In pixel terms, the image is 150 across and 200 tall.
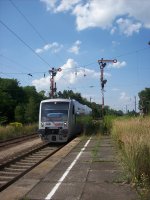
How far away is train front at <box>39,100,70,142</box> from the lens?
27.3m

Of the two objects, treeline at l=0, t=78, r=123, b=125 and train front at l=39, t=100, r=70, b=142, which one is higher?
treeline at l=0, t=78, r=123, b=125

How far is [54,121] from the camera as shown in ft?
90.3

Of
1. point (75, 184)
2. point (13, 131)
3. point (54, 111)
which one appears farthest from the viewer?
point (13, 131)

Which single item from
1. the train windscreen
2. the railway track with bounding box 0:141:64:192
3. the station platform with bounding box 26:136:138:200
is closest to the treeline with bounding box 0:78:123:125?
the train windscreen

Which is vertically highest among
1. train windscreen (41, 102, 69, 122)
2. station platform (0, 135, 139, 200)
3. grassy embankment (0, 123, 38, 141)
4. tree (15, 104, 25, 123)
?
tree (15, 104, 25, 123)

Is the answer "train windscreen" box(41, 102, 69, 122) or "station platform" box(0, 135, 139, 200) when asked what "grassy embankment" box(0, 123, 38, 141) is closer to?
"train windscreen" box(41, 102, 69, 122)

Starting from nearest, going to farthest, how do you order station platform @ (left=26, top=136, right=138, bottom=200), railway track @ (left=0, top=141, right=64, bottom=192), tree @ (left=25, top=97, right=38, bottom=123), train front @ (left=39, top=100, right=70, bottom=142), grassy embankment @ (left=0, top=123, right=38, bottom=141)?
station platform @ (left=26, top=136, right=138, bottom=200) → railway track @ (left=0, top=141, right=64, bottom=192) → train front @ (left=39, top=100, right=70, bottom=142) → grassy embankment @ (left=0, top=123, right=38, bottom=141) → tree @ (left=25, top=97, right=38, bottom=123)

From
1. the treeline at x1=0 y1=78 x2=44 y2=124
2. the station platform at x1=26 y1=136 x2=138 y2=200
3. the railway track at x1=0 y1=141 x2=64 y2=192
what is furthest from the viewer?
the treeline at x1=0 y1=78 x2=44 y2=124

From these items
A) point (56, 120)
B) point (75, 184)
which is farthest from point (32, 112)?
point (75, 184)

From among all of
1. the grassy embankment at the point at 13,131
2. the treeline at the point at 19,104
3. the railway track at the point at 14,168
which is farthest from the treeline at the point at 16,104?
the railway track at the point at 14,168

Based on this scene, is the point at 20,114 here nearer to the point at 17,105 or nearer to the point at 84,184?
the point at 17,105

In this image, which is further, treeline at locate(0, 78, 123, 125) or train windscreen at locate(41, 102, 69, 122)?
treeline at locate(0, 78, 123, 125)

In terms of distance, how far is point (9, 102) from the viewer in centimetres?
9162

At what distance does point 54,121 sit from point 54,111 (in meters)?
0.83
